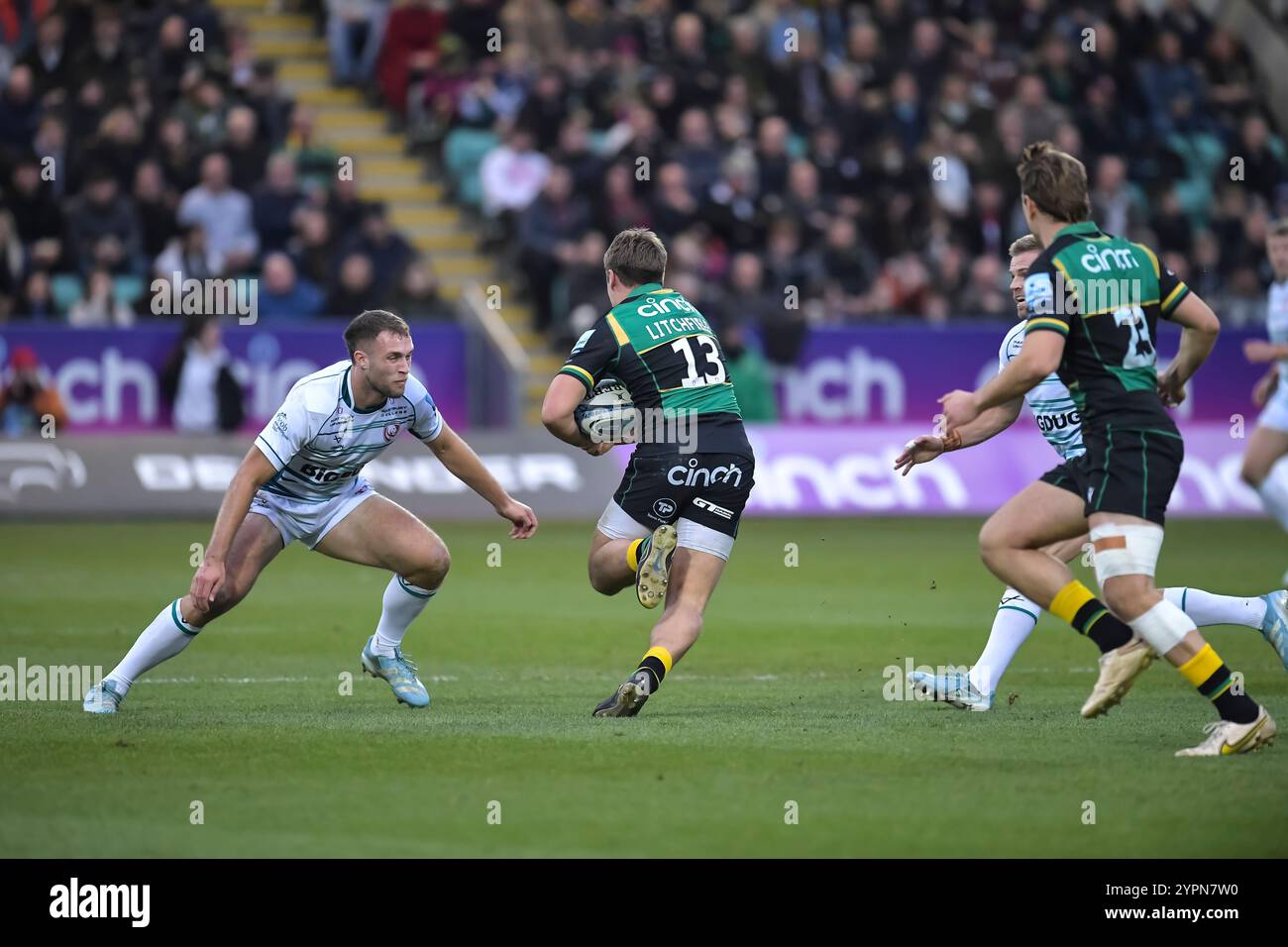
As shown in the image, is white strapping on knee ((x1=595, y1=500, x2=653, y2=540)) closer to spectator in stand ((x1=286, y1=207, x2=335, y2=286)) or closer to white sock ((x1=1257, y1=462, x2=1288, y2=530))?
white sock ((x1=1257, y1=462, x2=1288, y2=530))

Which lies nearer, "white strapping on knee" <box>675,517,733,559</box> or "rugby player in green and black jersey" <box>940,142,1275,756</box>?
"rugby player in green and black jersey" <box>940,142,1275,756</box>

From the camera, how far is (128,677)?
9.27 m

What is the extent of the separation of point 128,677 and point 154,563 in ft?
23.3

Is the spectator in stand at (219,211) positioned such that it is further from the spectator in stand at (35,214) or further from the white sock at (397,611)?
the white sock at (397,611)

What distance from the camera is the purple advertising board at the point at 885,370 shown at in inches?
897

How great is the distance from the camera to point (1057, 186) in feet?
25.7

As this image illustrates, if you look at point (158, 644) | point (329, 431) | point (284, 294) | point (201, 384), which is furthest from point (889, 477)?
point (158, 644)

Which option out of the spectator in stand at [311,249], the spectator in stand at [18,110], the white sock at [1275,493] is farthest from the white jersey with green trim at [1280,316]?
the spectator in stand at [18,110]

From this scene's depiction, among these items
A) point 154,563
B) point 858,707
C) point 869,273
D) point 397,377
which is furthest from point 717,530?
point 869,273

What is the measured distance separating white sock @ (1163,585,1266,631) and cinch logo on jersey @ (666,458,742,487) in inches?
88.4

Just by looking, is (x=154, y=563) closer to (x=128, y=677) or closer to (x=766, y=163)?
(x=128, y=677)

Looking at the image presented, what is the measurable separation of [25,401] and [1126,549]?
49.8 ft

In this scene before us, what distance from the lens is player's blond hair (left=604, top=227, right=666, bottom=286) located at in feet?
30.0
